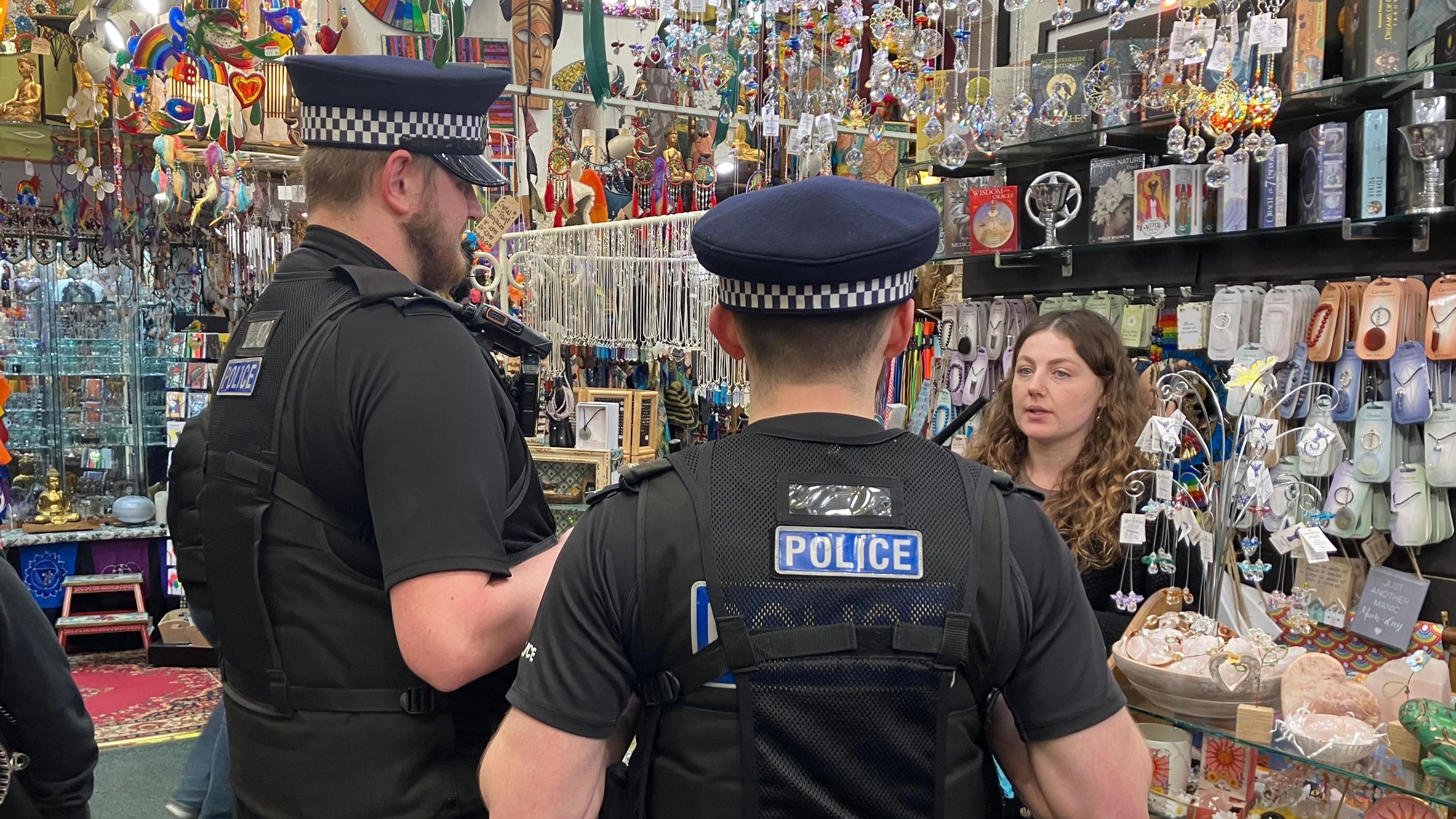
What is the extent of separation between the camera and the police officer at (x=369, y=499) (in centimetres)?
146

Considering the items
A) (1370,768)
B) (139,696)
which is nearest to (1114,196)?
(1370,768)

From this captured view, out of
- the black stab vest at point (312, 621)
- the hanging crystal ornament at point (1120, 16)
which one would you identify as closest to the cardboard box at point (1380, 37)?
the hanging crystal ornament at point (1120, 16)

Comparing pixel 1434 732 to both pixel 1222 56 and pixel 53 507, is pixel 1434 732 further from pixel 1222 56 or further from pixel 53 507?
pixel 53 507

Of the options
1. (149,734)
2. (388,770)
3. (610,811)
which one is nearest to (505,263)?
(149,734)

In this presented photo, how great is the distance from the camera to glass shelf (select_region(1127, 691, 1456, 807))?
1733 mm

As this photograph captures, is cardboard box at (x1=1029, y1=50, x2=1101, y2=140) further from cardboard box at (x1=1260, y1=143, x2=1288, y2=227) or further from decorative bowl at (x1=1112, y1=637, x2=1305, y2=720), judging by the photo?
decorative bowl at (x1=1112, y1=637, x2=1305, y2=720)

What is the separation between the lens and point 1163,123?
3150mm

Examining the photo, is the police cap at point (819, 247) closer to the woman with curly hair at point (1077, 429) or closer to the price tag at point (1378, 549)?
the woman with curly hair at point (1077, 429)

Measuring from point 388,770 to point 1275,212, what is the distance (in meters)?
2.42

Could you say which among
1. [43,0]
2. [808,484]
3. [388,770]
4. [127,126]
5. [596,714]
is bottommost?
[388,770]

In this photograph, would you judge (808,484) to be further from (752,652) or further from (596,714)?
(596,714)

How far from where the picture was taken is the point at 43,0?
5520mm

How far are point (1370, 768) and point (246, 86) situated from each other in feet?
13.9

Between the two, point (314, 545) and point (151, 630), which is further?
point (151, 630)
